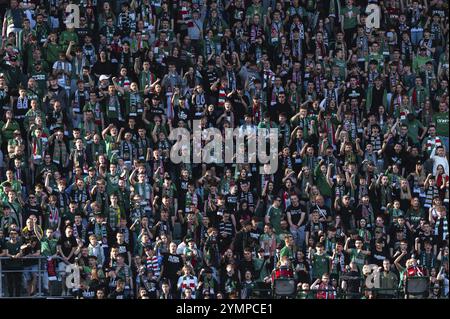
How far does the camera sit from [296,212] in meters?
35.2

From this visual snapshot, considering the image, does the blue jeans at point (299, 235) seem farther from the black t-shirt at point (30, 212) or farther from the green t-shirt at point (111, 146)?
the black t-shirt at point (30, 212)

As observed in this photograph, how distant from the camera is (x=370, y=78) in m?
37.6

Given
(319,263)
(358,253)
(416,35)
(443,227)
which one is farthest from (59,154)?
(416,35)

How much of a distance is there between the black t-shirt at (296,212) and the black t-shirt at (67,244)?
394 cm

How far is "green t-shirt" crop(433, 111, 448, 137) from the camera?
36.8 meters

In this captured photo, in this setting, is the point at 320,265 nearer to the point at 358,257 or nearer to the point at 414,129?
the point at 358,257

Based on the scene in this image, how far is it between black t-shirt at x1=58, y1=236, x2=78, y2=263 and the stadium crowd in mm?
17

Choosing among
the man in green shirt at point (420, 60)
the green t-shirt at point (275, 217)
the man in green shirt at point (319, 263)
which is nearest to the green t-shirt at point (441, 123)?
the man in green shirt at point (420, 60)

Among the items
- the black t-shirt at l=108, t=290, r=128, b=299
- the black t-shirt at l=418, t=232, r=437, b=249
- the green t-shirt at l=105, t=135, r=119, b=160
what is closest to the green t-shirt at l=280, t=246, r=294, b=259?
the black t-shirt at l=418, t=232, r=437, b=249

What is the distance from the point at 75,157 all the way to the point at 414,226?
625 centimetres

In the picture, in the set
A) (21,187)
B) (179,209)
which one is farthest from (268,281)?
(21,187)

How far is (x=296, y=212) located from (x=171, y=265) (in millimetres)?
2618
